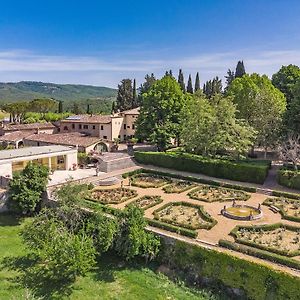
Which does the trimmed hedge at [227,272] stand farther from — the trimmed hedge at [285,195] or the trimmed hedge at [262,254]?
the trimmed hedge at [285,195]

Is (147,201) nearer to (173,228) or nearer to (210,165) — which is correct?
(173,228)

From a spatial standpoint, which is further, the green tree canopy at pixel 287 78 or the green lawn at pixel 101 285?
the green tree canopy at pixel 287 78

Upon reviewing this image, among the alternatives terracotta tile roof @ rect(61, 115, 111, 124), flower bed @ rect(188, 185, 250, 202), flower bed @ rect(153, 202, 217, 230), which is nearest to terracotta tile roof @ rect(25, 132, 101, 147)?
terracotta tile roof @ rect(61, 115, 111, 124)

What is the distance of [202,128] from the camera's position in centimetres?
4072

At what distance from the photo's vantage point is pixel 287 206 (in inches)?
1167

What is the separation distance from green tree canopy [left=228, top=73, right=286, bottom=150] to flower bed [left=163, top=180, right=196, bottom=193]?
453 inches

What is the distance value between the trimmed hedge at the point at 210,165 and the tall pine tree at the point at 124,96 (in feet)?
136

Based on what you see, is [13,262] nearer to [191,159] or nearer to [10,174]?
[10,174]

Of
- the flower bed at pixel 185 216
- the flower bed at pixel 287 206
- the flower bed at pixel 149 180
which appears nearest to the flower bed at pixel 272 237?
the flower bed at pixel 287 206

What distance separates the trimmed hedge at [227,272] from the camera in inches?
731

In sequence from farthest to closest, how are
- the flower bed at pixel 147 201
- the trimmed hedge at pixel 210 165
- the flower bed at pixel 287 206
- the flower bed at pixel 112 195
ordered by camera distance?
the trimmed hedge at pixel 210 165
the flower bed at pixel 112 195
the flower bed at pixel 147 201
the flower bed at pixel 287 206

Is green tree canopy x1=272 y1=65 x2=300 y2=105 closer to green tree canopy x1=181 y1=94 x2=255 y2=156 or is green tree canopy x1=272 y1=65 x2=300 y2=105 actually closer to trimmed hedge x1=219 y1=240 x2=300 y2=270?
green tree canopy x1=181 y1=94 x2=255 y2=156

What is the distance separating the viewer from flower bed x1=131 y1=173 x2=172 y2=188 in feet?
119

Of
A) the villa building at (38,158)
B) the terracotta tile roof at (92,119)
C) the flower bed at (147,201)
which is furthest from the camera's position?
the terracotta tile roof at (92,119)
